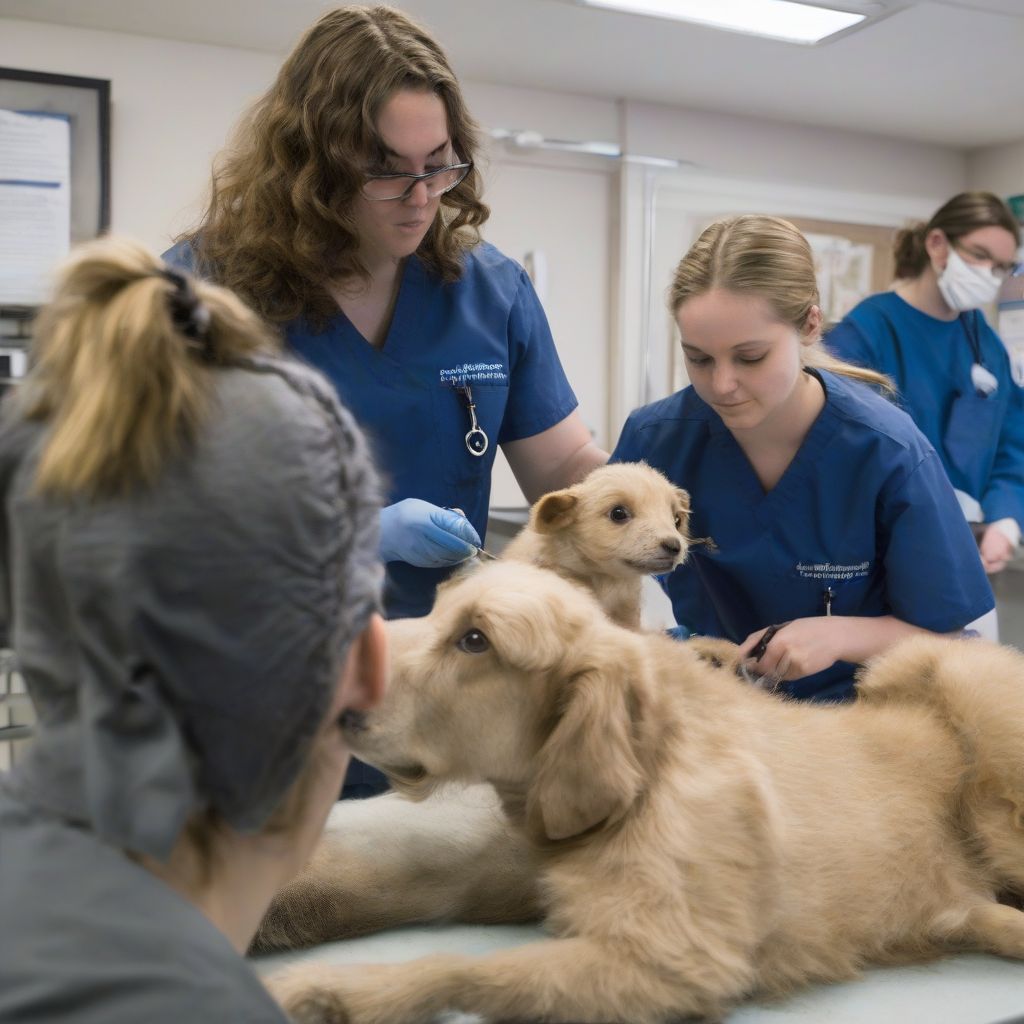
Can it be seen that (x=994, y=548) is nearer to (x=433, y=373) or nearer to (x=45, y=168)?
(x=433, y=373)

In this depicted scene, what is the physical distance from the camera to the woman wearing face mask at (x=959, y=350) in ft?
10.3

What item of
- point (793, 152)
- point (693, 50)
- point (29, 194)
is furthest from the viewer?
point (793, 152)

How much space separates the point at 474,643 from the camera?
1.01 m

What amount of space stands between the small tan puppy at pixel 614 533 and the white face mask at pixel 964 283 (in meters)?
1.86

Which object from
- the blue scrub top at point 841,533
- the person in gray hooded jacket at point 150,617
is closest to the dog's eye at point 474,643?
the person in gray hooded jacket at point 150,617

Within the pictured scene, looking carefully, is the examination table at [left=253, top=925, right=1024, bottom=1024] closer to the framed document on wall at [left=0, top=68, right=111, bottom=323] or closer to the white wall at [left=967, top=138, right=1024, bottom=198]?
the framed document on wall at [left=0, top=68, right=111, bottom=323]

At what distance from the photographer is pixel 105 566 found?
0.56 m

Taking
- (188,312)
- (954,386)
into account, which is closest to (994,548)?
(954,386)

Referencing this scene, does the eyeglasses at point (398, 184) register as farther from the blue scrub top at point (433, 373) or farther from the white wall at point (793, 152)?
the white wall at point (793, 152)

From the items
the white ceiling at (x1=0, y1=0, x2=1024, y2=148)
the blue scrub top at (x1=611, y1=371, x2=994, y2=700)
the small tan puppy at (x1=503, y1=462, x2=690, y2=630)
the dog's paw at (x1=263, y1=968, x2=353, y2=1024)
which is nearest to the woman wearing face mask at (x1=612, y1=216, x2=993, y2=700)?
the blue scrub top at (x1=611, y1=371, x2=994, y2=700)

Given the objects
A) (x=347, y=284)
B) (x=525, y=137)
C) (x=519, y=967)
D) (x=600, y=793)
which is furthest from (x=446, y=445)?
(x=525, y=137)

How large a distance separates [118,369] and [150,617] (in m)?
0.14

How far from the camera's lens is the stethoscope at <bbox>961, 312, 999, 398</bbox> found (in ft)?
10.4

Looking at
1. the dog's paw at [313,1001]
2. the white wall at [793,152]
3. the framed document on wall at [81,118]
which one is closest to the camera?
the dog's paw at [313,1001]
